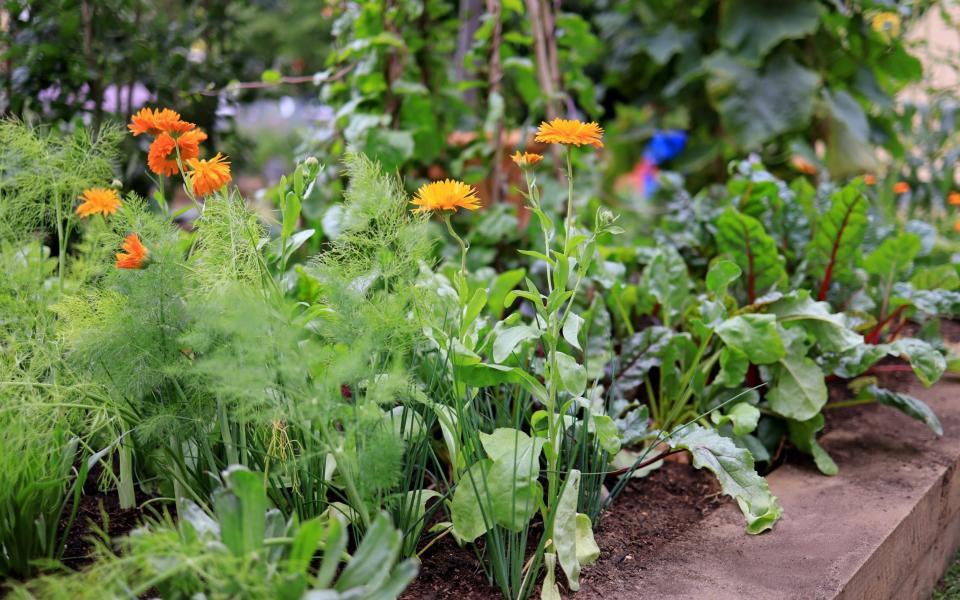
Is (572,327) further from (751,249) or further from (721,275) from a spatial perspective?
(751,249)

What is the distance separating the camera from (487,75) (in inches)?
96.3

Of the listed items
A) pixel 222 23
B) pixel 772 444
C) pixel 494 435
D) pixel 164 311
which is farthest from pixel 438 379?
pixel 222 23

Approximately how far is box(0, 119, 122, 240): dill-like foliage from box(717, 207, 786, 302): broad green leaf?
1191 mm

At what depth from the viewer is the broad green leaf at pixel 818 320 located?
5.16 feet

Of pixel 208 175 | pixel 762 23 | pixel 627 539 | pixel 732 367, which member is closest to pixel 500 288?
pixel 732 367

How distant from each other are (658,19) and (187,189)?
280cm

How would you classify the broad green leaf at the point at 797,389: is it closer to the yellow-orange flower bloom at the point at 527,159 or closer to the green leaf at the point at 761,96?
the yellow-orange flower bloom at the point at 527,159

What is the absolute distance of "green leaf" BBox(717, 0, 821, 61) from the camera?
2.89m

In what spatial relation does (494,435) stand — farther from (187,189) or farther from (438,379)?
(187,189)

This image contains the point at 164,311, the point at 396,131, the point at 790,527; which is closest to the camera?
the point at 164,311

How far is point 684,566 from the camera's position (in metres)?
1.19

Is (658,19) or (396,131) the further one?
(658,19)

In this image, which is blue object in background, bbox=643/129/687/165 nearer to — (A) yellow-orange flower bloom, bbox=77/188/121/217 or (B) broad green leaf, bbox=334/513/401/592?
(A) yellow-orange flower bloom, bbox=77/188/121/217

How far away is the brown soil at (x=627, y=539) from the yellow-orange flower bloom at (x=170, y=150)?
65 centimetres
